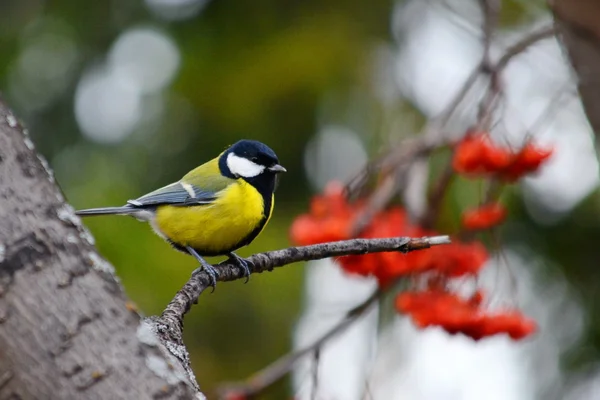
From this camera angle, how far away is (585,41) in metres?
1.76

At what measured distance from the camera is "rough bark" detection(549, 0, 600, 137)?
1729mm

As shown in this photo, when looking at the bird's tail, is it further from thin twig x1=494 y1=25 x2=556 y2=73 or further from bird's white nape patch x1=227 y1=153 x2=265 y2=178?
thin twig x1=494 y1=25 x2=556 y2=73

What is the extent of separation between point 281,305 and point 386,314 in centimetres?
54

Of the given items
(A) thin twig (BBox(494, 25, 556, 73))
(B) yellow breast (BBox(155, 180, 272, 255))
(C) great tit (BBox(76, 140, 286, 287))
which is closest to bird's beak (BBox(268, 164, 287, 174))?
(C) great tit (BBox(76, 140, 286, 287))

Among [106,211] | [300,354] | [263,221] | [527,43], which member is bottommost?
[300,354]

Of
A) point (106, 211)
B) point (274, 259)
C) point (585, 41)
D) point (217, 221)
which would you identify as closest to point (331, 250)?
point (274, 259)

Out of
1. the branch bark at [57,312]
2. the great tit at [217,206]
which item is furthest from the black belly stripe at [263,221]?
the branch bark at [57,312]

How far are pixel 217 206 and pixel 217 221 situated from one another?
2.8 inches

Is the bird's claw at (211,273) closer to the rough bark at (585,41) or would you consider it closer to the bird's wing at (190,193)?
the bird's wing at (190,193)

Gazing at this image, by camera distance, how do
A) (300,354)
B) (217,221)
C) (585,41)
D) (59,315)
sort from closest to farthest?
(59,315)
(585,41)
(300,354)
(217,221)

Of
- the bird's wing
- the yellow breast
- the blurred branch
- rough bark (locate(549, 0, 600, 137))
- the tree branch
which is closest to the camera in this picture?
the tree branch

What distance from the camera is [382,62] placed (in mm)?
3693

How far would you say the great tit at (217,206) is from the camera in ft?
8.05

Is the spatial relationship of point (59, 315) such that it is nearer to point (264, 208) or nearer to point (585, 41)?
point (585, 41)
